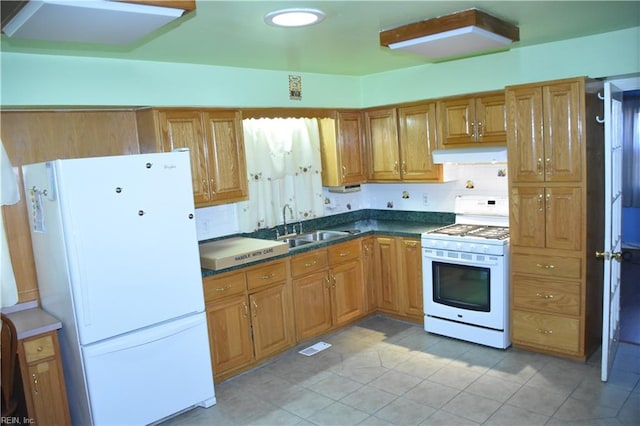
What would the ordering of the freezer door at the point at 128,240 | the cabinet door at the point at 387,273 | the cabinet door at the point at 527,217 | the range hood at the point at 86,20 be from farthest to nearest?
the cabinet door at the point at 387,273 → the cabinet door at the point at 527,217 → the freezer door at the point at 128,240 → the range hood at the point at 86,20

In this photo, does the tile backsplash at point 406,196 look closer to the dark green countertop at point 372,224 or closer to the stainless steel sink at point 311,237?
the dark green countertop at point 372,224

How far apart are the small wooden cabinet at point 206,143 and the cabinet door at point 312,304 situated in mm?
924

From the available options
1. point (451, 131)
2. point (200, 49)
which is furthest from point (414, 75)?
point (200, 49)

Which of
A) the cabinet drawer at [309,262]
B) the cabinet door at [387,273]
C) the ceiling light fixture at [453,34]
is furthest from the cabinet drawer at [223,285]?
the ceiling light fixture at [453,34]

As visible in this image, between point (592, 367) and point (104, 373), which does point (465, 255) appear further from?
point (104, 373)

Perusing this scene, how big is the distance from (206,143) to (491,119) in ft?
7.81

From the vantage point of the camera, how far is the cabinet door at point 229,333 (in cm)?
368

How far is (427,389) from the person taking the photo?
3490 millimetres

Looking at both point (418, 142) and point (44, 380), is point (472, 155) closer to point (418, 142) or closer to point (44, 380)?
point (418, 142)

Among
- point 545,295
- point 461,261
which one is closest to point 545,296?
Answer: point 545,295

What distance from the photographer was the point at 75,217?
282cm

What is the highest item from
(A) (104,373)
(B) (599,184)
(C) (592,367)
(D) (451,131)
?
(D) (451,131)

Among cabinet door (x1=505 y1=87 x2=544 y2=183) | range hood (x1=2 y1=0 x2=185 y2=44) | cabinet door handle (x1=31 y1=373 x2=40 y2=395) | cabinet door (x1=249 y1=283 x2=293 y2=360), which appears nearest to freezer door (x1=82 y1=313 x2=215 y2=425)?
cabinet door handle (x1=31 y1=373 x2=40 y2=395)

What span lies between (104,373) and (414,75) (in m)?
3.58
